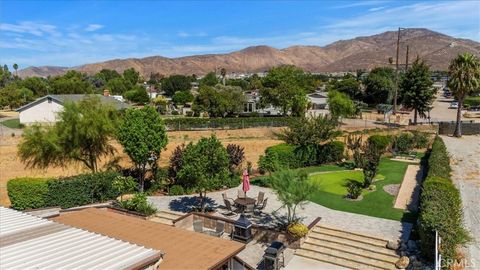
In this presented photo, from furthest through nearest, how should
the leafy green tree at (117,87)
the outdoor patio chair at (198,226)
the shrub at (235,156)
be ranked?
the leafy green tree at (117,87) < the shrub at (235,156) < the outdoor patio chair at (198,226)

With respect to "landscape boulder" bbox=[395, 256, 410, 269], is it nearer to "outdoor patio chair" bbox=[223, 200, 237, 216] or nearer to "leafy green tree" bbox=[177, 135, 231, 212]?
"outdoor patio chair" bbox=[223, 200, 237, 216]

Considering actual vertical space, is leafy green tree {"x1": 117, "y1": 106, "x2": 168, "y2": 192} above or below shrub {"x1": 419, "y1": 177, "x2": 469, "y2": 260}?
above

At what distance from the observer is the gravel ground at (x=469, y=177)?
50.1 ft

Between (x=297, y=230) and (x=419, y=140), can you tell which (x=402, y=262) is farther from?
(x=419, y=140)

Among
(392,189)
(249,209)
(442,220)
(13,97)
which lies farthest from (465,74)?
(13,97)

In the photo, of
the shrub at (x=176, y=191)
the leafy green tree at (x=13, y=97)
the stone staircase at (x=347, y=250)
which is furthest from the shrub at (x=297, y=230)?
the leafy green tree at (x=13, y=97)

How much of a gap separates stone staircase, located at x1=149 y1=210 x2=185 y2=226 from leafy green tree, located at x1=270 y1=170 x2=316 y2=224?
549cm

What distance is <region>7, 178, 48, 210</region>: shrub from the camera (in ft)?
60.5

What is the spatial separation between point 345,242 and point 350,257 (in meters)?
0.98

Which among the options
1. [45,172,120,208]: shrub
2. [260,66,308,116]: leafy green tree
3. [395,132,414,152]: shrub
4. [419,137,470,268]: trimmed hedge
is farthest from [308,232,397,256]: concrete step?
[260,66,308,116]: leafy green tree

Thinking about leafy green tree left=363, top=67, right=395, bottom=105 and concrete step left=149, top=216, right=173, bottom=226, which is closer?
concrete step left=149, top=216, right=173, bottom=226

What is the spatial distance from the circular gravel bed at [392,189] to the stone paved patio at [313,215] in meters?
4.79

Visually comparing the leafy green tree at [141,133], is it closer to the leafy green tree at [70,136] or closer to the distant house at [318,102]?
the leafy green tree at [70,136]

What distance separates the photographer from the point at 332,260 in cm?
1418
